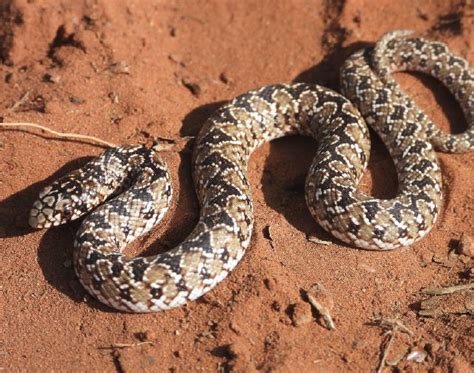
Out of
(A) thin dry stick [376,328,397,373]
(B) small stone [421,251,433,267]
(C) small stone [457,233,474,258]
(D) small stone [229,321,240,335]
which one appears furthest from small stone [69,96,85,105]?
(C) small stone [457,233,474,258]

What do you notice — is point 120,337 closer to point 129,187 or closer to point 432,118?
point 129,187

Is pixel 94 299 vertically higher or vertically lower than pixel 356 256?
lower

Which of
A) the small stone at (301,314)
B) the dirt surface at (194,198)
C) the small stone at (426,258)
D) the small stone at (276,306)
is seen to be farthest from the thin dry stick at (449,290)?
the small stone at (276,306)

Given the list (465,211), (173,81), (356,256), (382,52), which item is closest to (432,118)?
(382,52)

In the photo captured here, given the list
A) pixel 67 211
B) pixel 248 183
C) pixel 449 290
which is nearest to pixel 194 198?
pixel 248 183

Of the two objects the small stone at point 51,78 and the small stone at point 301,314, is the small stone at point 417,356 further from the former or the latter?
the small stone at point 51,78

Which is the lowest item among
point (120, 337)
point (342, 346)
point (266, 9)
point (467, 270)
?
point (120, 337)

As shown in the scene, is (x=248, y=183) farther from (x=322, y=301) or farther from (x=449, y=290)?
(x=449, y=290)
